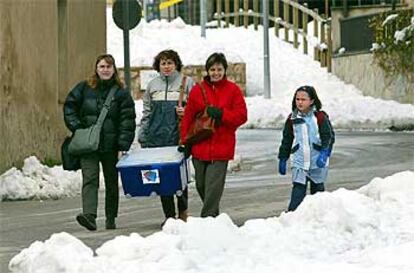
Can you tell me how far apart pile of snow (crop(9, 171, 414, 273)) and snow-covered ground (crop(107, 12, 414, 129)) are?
2040 cm

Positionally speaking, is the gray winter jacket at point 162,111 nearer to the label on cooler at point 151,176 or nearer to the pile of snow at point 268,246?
the label on cooler at point 151,176

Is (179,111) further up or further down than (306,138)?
further up

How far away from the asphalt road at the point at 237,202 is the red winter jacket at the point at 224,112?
43.7 inches

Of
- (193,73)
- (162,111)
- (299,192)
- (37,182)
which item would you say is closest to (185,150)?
(162,111)

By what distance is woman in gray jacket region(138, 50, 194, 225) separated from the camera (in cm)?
1184

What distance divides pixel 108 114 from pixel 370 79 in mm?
25015

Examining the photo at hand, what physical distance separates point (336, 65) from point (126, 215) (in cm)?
2619

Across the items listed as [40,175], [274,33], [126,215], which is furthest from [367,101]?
[126,215]

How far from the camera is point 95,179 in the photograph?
11945 millimetres

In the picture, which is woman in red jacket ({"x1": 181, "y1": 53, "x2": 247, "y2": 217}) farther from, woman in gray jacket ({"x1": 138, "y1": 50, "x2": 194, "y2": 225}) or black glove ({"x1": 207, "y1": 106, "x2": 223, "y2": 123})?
woman in gray jacket ({"x1": 138, "y1": 50, "x2": 194, "y2": 225})

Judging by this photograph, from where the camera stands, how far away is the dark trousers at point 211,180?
11.1 meters

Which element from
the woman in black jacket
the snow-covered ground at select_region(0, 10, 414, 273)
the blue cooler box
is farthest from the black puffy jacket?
the snow-covered ground at select_region(0, 10, 414, 273)

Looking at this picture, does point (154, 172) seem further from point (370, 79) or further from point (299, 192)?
point (370, 79)

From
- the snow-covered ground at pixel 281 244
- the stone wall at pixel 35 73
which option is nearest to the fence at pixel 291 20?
the stone wall at pixel 35 73
